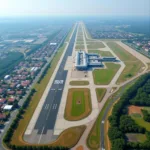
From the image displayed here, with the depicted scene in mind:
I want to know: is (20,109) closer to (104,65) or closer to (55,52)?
(104,65)

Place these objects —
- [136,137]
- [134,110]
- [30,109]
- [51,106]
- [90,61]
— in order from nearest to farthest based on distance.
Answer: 1. [136,137]
2. [134,110]
3. [30,109]
4. [51,106]
5. [90,61]

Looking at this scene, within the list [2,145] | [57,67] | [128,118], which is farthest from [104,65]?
[2,145]

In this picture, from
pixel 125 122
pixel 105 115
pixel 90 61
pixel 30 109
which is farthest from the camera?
pixel 90 61

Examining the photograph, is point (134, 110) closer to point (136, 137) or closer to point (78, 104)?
point (136, 137)

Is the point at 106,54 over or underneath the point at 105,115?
underneath

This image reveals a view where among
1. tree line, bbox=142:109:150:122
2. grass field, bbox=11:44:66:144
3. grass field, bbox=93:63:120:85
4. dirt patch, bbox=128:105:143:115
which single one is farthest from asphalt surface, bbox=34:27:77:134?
tree line, bbox=142:109:150:122

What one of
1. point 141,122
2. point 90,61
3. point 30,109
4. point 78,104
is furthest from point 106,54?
point 141,122
